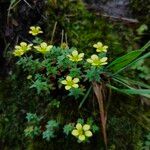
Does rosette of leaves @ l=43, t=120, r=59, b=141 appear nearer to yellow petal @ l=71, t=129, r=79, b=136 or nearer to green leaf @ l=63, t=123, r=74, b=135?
green leaf @ l=63, t=123, r=74, b=135

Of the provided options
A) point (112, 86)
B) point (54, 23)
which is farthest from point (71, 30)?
point (112, 86)

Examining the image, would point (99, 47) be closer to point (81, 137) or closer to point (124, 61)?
point (124, 61)

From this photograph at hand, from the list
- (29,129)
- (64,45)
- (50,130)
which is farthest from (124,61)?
(29,129)

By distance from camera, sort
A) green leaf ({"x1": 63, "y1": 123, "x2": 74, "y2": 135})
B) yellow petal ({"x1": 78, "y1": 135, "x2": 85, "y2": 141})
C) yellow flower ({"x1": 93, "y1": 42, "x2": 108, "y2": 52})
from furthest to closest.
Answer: yellow flower ({"x1": 93, "y1": 42, "x2": 108, "y2": 52}) < green leaf ({"x1": 63, "y1": 123, "x2": 74, "y2": 135}) < yellow petal ({"x1": 78, "y1": 135, "x2": 85, "y2": 141})

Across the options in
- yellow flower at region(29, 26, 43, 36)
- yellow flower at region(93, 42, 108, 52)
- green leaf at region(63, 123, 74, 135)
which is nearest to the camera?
green leaf at region(63, 123, 74, 135)

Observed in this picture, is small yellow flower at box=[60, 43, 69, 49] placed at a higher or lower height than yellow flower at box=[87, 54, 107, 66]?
lower

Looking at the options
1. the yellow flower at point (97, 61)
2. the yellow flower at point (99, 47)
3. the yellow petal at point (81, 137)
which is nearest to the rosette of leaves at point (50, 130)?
the yellow petal at point (81, 137)

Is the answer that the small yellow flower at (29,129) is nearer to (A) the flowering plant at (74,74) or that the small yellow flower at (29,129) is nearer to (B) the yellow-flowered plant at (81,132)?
(A) the flowering plant at (74,74)

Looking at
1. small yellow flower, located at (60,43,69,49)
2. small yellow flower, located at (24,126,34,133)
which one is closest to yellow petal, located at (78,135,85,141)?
small yellow flower, located at (24,126,34,133)

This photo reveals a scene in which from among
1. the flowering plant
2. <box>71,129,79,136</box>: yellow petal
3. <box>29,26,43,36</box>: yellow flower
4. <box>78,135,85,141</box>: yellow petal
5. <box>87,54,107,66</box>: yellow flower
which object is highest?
<box>29,26,43,36</box>: yellow flower
